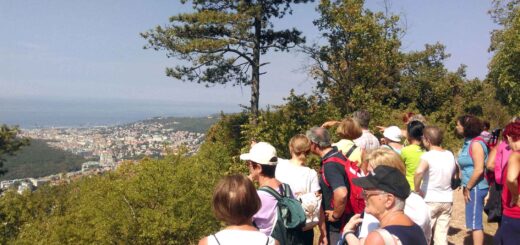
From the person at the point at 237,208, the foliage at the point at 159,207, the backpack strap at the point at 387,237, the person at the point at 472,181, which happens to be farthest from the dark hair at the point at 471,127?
the foliage at the point at 159,207

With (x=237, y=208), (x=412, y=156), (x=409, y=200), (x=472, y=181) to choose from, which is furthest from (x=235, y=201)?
(x=472, y=181)

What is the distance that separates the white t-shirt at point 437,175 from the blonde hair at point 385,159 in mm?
1366

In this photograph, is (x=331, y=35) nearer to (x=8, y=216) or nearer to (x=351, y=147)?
(x=351, y=147)

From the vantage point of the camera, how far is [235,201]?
189 centimetres

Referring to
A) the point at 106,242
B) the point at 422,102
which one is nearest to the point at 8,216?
the point at 106,242

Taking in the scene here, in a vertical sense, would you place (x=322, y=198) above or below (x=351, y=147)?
below

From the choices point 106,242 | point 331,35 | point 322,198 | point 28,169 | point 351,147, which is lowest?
point 28,169

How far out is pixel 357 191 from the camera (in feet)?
9.84

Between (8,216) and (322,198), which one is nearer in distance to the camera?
(322,198)

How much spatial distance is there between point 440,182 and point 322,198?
118 cm

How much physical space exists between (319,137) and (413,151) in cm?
121

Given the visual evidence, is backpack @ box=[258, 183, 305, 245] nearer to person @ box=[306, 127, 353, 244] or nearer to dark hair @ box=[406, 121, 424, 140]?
person @ box=[306, 127, 353, 244]

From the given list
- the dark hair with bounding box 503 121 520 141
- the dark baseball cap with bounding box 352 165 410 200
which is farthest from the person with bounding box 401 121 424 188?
the dark baseball cap with bounding box 352 165 410 200

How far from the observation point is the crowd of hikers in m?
1.85
